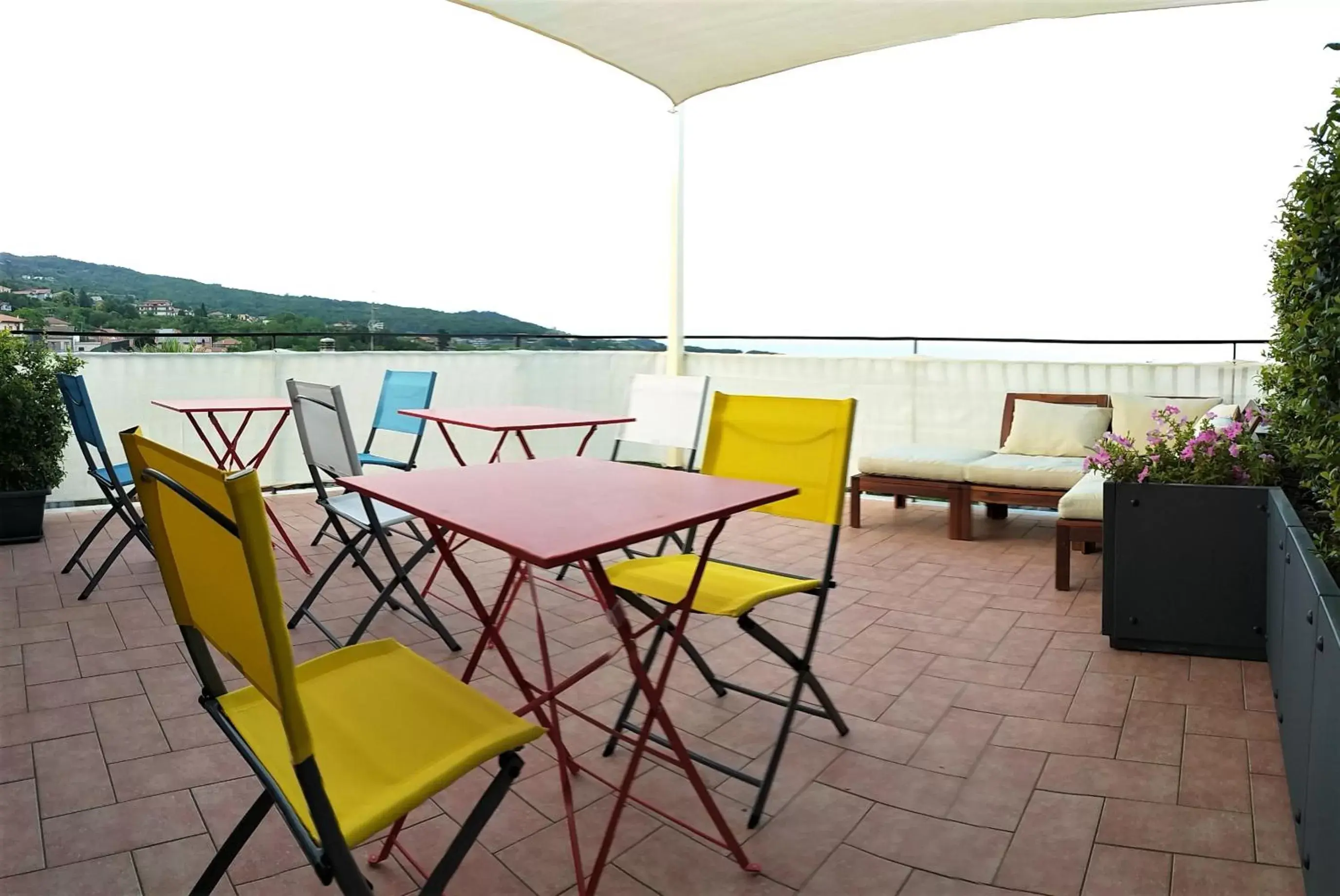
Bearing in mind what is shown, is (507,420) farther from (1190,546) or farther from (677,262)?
(677,262)

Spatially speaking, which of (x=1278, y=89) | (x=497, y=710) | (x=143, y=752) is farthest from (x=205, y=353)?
(x=1278, y=89)

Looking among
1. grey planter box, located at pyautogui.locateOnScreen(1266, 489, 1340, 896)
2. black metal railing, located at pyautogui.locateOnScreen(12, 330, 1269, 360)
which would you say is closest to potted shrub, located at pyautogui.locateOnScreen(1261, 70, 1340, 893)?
grey planter box, located at pyautogui.locateOnScreen(1266, 489, 1340, 896)

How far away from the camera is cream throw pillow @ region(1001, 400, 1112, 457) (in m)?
5.45

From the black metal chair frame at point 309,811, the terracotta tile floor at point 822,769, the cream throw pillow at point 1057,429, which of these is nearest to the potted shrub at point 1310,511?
the terracotta tile floor at point 822,769

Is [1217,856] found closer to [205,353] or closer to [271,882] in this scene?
[271,882]

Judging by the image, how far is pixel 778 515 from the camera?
2436mm

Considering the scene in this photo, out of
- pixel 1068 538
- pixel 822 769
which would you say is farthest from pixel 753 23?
pixel 822 769

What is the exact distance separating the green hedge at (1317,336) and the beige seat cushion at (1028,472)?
1.77 meters

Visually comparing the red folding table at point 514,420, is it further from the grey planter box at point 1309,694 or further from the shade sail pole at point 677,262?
the grey planter box at point 1309,694

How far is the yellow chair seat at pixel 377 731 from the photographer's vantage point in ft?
3.94

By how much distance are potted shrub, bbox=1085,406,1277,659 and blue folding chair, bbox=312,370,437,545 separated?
344 centimetres

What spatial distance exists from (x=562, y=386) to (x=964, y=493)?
353 cm

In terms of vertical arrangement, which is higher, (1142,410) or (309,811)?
(1142,410)

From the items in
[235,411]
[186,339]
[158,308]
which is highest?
[158,308]
